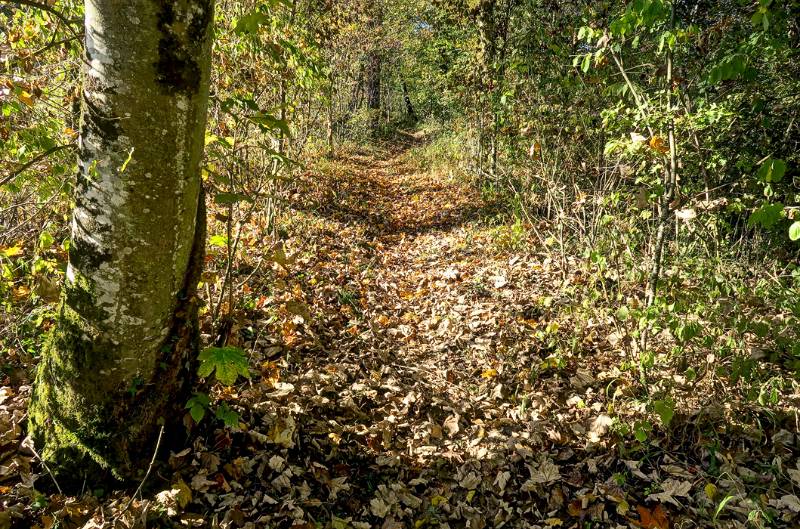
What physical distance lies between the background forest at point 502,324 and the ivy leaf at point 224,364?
0.11 feet

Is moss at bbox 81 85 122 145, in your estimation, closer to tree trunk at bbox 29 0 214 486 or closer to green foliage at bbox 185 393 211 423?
tree trunk at bbox 29 0 214 486

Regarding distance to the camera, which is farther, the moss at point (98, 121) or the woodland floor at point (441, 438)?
the woodland floor at point (441, 438)

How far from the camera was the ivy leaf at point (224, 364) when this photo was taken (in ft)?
7.62

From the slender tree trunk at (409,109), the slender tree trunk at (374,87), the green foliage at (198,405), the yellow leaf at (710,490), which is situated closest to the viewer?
the green foliage at (198,405)

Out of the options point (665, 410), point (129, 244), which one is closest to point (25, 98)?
point (129, 244)

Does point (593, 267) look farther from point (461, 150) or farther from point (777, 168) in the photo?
point (461, 150)

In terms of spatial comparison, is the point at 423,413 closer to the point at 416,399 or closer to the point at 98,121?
the point at 416,399

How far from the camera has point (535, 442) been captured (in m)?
3.40

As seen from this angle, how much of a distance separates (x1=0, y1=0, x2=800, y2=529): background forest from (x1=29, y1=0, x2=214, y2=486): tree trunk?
0.81ft

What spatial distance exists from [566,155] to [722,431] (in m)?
4.39

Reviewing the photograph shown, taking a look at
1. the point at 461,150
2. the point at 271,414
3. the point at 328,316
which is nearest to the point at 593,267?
the point at 328,316

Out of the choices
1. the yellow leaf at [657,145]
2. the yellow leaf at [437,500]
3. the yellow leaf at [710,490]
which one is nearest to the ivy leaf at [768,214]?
the yellow leaf at [657,145]

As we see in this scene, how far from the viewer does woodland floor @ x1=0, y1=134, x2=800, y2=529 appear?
2696mm

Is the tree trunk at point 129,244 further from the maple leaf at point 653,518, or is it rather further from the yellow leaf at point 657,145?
the yellow leaf at point 657,145
